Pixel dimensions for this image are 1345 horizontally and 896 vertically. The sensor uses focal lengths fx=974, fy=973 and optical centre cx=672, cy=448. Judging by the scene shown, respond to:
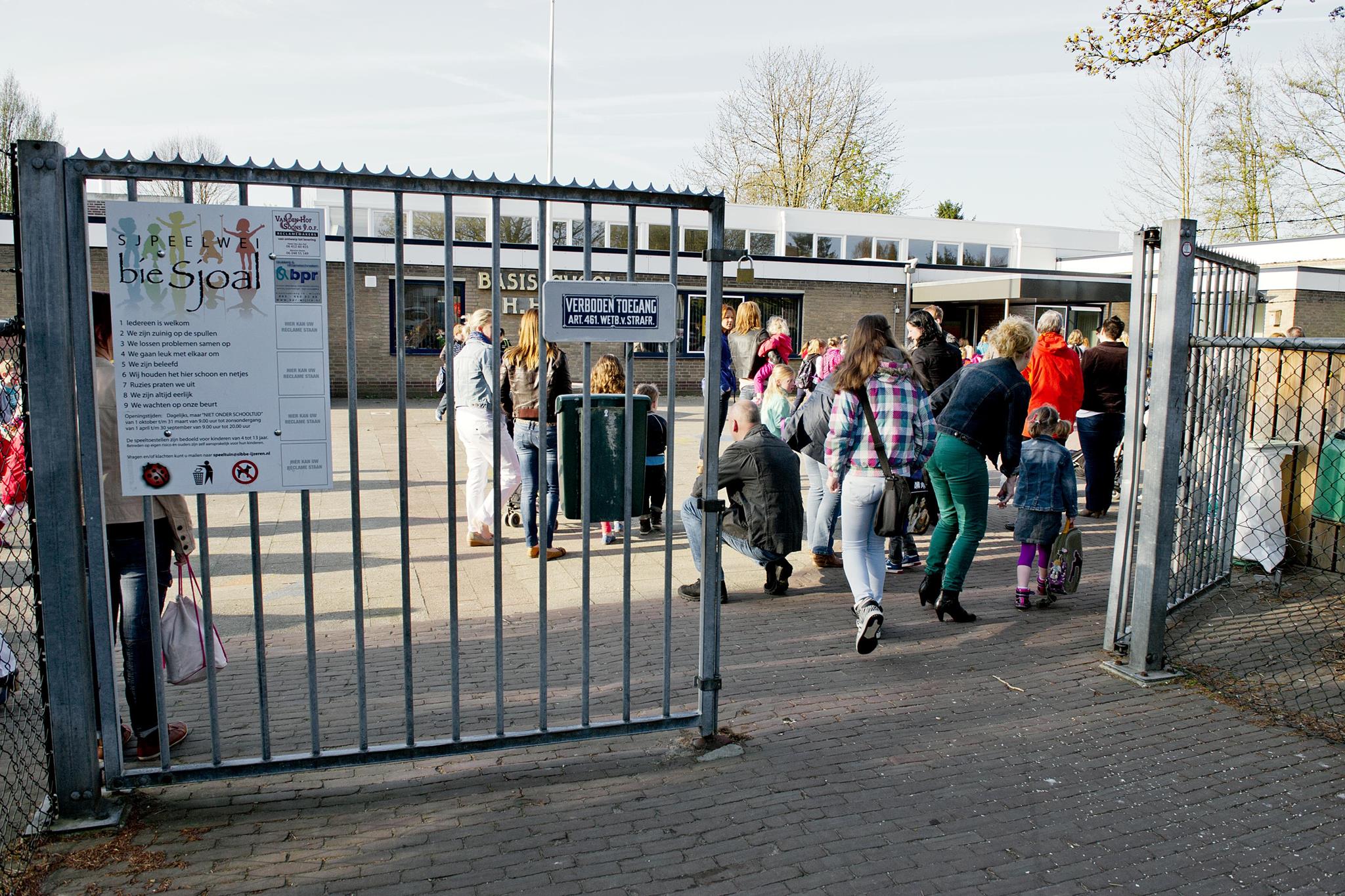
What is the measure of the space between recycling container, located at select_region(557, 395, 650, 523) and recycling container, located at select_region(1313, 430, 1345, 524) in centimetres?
525

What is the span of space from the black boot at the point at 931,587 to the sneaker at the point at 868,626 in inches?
41.3

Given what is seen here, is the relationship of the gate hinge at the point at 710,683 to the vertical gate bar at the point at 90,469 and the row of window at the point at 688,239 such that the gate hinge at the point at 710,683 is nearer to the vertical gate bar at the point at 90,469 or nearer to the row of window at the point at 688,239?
the vertical gate bar at the point at 90,469

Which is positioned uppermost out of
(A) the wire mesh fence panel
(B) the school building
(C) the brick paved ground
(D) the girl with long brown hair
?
(B) the school building

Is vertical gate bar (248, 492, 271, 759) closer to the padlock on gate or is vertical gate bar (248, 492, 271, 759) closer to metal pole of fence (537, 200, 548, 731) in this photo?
metal pole of fence (537, 200, 548, 731)

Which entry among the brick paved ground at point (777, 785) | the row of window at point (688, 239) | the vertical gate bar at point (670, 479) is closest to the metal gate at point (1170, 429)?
the brick paved ground at point (777, 785)

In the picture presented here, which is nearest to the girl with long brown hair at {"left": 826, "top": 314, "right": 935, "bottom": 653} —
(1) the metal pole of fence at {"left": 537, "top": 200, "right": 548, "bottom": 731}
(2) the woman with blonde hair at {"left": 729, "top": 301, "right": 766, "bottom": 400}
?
(1) the metal pole of fence at {"left": 537, "top": 200, "right": 548, "bottom": 731}

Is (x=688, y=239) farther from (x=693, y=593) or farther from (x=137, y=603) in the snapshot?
(x=137, y=603)

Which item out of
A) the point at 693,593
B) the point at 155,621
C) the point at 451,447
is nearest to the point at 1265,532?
the point at 693,593

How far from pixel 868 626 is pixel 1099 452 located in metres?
4.97

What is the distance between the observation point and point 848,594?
21.5 ft

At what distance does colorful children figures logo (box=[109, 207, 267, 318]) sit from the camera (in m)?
3.18

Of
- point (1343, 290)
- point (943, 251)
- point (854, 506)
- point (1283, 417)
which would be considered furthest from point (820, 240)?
point (854, 506)

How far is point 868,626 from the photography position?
5.20m

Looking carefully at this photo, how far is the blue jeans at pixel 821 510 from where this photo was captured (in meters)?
6.98
